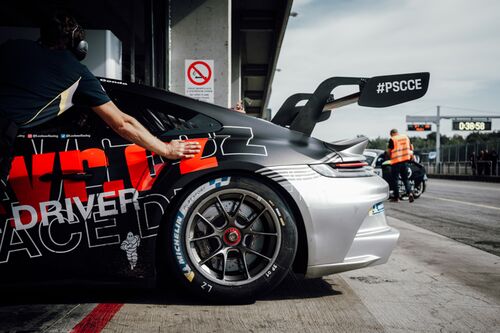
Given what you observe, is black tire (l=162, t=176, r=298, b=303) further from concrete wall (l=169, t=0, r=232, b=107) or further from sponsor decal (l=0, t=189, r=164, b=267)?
concrete wall (l=169, t=0, r=232, b=107)

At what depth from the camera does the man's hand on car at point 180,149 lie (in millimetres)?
3121

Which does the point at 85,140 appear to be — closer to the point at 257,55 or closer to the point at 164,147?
the point at 164,147

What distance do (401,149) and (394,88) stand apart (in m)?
9.81

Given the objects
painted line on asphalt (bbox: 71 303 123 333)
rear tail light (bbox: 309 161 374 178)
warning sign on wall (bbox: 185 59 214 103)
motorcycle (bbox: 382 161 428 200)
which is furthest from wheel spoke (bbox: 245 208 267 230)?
motorcycle (bbox: 382 161 428 200)

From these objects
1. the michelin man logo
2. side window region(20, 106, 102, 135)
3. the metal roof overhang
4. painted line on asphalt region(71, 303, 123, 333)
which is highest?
the metal roof overhang

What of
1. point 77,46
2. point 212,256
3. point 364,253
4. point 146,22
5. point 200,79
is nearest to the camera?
point 77,46

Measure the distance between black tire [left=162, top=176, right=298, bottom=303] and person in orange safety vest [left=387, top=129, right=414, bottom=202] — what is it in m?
10.1

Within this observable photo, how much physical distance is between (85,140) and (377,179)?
A: 1846mm

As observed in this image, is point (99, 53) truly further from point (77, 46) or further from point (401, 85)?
point (401, 85)

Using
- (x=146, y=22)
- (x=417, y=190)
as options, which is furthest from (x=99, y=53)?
(x=417, y=190)

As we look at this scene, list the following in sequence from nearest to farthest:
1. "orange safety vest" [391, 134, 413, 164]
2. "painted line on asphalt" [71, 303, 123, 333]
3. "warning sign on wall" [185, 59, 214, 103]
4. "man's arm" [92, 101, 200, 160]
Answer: "painted line on asphalt" [71, 303, 123, 333] → "man's arm" [92, 101, 200, 160] → "warning sign on wall" [185, 59, 214, 103] → "orange safety vest" [391, 134, 413, 164]

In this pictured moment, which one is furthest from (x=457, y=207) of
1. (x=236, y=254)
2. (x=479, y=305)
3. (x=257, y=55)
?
(x=257, y=55)

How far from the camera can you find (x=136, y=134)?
309cm

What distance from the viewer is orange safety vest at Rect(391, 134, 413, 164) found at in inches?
501
